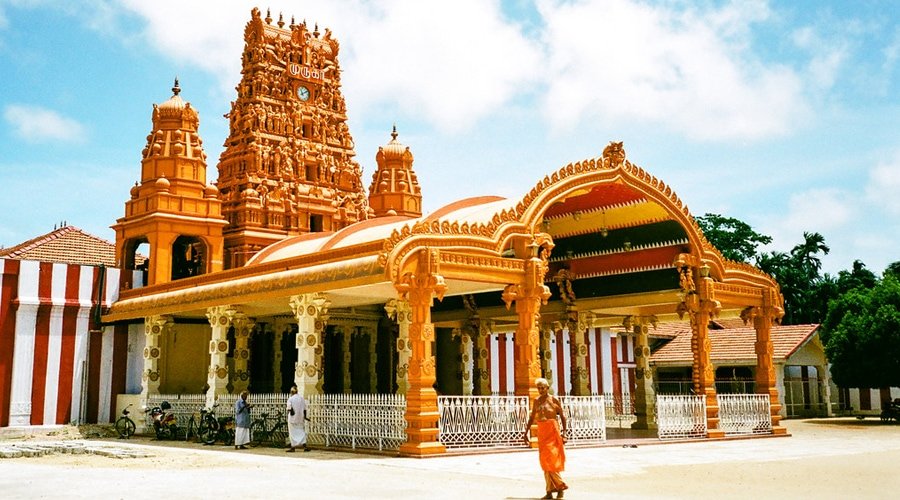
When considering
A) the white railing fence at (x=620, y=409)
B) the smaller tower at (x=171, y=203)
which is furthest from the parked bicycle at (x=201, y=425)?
the white railing fence at (x=620, y=409)

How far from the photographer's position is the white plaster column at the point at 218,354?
18.9 m

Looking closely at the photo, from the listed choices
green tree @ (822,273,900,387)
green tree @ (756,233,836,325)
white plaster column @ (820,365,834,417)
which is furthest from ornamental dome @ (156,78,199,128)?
green tree @ (756,233,836,325)

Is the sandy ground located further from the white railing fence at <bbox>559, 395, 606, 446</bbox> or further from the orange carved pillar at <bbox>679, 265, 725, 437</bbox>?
the orange carved pillar at <bbox>679, 265, 725, 437</bbox>

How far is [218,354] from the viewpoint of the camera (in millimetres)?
18984

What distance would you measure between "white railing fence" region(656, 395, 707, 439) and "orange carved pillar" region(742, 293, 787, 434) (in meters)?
2.65

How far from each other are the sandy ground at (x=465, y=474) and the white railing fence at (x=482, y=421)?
0.70 meters

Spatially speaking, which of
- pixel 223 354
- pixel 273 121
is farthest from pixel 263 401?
pixel 273 121

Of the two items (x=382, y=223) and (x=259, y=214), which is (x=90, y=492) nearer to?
(x=382, y=223)

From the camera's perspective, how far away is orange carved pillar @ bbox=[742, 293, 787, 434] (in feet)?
65.9

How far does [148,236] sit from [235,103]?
714 centimetres

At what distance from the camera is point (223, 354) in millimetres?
19062

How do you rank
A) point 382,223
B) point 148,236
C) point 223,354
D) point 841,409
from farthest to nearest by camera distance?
point 841,409 → point 148,236 → point 382,223 → point 223,354

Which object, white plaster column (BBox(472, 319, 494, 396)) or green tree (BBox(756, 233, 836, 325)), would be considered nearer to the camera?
white plaster column (BBox(472, 319, 494, 396))

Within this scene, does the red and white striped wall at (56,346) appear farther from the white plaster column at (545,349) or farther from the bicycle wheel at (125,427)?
the white plaster column at (545,349)
